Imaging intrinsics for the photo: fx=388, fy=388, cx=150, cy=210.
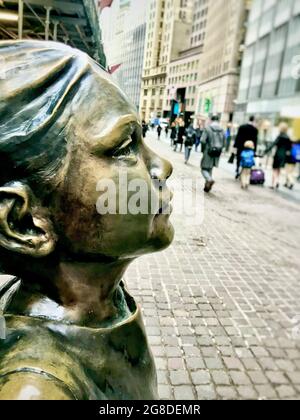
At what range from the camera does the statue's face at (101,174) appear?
2.91 feet

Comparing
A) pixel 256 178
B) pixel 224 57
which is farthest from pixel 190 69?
pixel 256 178

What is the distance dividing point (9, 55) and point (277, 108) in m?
29.5

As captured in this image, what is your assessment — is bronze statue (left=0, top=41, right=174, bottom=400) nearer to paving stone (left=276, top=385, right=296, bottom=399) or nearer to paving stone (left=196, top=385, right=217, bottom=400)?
paving stone (left=196, top=385, right=217, bottom=400)

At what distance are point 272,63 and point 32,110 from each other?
33.0 m

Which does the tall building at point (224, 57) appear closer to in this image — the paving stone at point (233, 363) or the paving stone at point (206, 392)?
the paving stone at point (233, 363)

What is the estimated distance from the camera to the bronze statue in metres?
0.85

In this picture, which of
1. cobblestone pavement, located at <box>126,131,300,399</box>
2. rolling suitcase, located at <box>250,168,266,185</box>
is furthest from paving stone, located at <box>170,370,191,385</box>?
rolling suitcase, located at <box>250,168,266,185</box>

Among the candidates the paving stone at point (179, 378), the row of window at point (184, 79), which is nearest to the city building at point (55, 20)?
the paving stone at point (179, 378)

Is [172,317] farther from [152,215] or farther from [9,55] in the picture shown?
[9,55]

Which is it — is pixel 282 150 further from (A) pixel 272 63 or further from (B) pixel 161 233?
(A) pixel 272 63

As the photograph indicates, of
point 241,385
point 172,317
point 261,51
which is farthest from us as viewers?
point 261,51

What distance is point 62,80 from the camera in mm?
907
